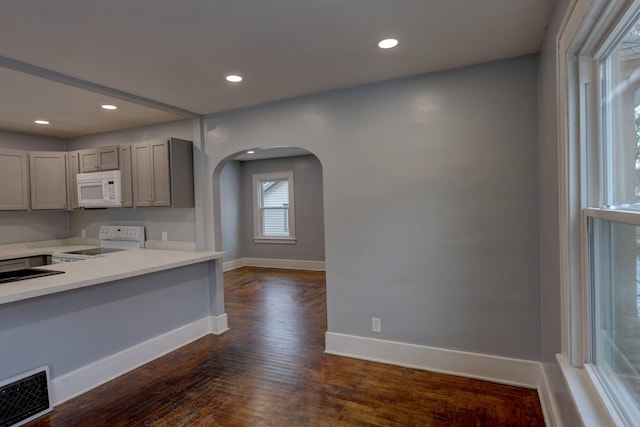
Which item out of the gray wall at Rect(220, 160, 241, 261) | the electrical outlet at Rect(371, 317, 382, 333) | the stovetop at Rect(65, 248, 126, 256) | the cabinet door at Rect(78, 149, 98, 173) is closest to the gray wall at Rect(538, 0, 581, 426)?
the electrical outlet at Rect(371, 317, 382, 333)

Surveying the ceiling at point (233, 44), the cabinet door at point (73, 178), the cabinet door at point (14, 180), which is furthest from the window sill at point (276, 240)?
the ceiling at point (233, 44)

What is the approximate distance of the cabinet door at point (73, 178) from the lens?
441 centimetres

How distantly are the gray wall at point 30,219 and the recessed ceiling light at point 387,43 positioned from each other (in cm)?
497

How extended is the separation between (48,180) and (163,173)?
1980mm

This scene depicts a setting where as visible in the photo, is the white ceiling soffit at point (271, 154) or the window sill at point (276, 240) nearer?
the white ceiling soffit at point (271, 154)

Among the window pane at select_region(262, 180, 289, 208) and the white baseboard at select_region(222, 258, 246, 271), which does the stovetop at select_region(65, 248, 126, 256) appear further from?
the window pane at select_region(262, 180, 289, 208)

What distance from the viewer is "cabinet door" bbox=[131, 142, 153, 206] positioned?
3812 millimetres

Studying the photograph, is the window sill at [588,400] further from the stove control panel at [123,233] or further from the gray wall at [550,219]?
the stove control panel at [123,233]

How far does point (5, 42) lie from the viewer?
2.11 meters

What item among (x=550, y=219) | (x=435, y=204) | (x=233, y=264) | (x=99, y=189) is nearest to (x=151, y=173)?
(x=99, y=189)

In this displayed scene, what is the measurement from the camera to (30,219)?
4699mm

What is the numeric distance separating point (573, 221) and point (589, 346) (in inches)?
22.1

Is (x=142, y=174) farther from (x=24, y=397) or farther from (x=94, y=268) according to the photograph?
(x=24, y=397)

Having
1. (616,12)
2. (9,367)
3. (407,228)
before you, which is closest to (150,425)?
(9,367)
